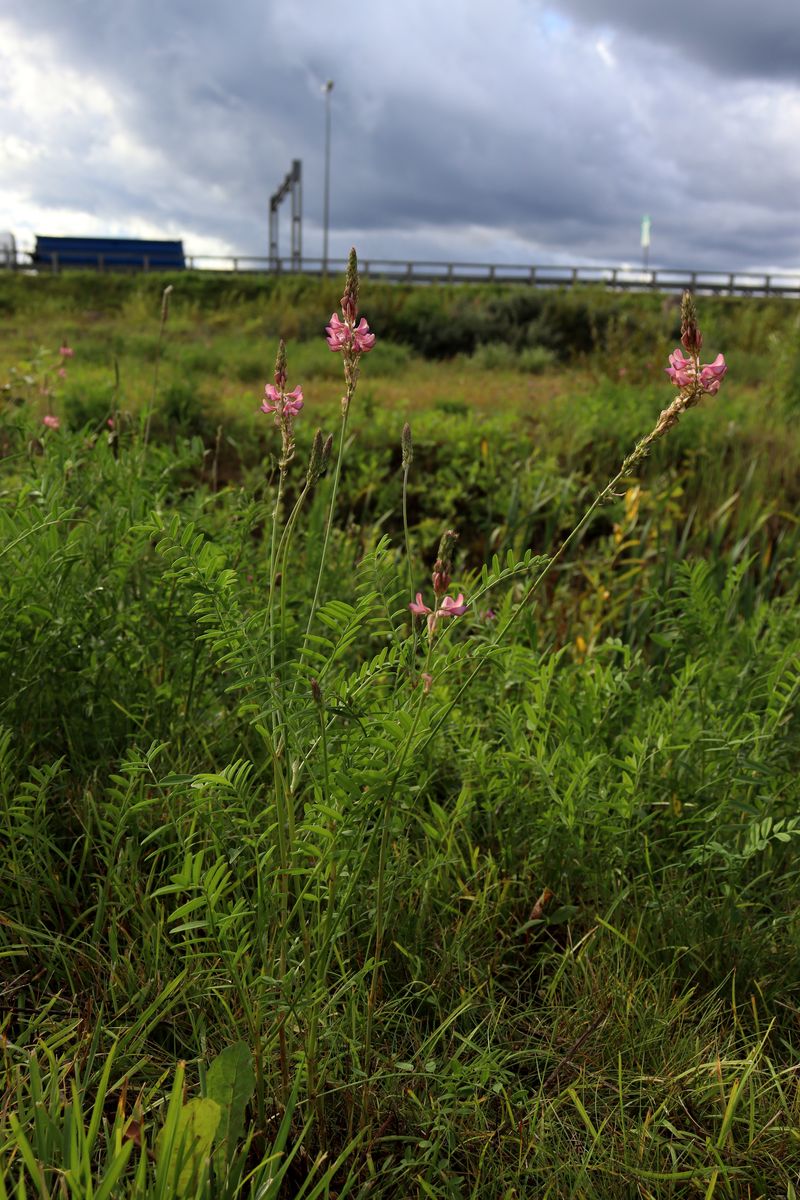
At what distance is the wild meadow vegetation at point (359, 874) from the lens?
A: 1.31m

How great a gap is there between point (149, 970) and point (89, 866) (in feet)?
1.29

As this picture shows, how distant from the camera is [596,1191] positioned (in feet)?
4.49

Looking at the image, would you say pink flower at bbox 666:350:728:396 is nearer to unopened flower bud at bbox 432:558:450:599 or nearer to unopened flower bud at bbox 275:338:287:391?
unopened flower bud at bbox 432:558:450:599

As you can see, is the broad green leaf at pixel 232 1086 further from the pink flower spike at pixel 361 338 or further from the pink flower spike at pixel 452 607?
the pink flower spike at pixel 361 338

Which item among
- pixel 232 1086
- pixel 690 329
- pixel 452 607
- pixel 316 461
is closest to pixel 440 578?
pixel 452 607

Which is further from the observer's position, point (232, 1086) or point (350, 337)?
point (350, 337)

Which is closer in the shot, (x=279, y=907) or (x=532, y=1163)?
(x=532, y=1163)

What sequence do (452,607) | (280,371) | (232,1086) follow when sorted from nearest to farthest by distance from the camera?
(232,1086), (452,607), (280,371)

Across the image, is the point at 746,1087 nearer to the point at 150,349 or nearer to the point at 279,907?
the point at 279,907

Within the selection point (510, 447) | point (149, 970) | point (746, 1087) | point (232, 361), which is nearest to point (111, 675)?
point (149, 970)

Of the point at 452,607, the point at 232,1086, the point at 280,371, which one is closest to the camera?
the point at 232,1086

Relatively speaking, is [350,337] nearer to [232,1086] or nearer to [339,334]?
[339,334]

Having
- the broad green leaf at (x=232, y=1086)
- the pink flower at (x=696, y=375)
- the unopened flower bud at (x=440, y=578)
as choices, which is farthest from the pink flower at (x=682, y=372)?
the broad green leaf at (x=232, y=1086)

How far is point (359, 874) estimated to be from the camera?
1.36 meters
